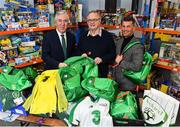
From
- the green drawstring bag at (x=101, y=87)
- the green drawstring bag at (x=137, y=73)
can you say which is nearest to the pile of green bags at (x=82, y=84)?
the green drawstring bag at (x=101, y=87)

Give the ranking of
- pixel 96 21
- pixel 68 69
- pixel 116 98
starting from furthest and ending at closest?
pixel 96 21
pixel 68 69
pixel 116 98

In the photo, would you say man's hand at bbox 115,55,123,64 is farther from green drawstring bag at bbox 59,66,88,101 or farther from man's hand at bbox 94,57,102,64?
green drawstring bag at bbox 59,66,88,101

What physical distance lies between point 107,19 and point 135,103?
244cm

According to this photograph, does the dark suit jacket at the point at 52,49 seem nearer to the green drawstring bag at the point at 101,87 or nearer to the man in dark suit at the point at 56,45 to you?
the man in dark suit at the point at 56,45

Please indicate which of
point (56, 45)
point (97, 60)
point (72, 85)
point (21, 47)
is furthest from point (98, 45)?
point (21, 47)

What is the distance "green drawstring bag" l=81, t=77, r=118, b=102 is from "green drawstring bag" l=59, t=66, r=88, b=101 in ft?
0.19

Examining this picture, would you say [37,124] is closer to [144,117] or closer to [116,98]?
[116,98]

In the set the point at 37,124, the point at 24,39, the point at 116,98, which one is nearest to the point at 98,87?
the point at 116,98

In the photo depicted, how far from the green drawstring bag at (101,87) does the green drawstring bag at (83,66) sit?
0.18m

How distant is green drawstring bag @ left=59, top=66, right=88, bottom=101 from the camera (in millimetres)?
1698

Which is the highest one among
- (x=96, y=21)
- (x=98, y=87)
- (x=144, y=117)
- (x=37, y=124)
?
(x=96, y=21)

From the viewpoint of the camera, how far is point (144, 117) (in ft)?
5.19

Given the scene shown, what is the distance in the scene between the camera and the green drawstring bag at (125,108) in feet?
5.08

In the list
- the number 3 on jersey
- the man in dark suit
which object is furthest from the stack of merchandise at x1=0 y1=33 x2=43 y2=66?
the number 3 on jersey
